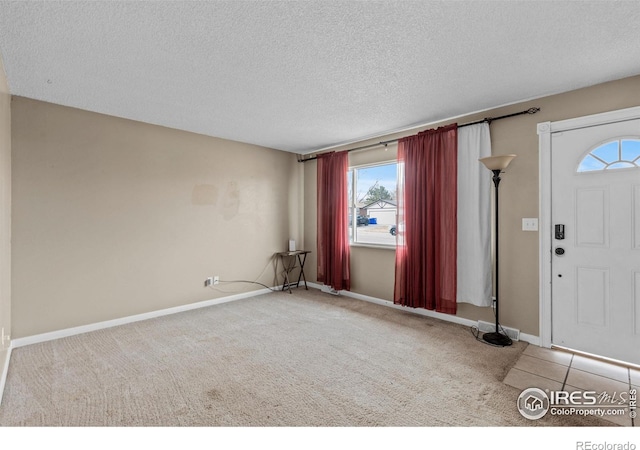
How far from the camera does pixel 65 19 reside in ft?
6.03

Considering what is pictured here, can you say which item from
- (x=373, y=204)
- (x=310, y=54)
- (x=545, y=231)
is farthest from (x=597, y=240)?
(x=310, y=54)

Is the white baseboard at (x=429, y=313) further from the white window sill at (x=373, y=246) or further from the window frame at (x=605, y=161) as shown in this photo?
the window frame at (x=605, y=161)

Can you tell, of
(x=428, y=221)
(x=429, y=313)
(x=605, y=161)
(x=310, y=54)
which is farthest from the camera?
(x=429, y=313)

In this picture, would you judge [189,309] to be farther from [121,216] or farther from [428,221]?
[428,221]

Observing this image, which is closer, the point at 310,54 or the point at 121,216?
the point at 310,54

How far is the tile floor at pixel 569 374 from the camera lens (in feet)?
7.39

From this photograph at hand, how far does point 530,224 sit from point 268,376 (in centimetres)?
292

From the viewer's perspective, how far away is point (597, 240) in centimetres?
270

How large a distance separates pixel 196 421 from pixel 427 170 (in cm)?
341

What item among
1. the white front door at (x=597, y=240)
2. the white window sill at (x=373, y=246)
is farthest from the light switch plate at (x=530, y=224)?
the white window sill at (x=373, y=246)

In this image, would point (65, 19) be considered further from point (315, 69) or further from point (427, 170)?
point (427, 170)

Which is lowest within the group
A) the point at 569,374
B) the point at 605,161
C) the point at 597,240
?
the point at 569,374

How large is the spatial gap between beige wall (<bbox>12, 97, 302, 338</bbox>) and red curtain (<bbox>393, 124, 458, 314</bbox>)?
7.80ft
